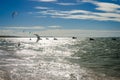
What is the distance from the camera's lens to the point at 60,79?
74.9 feet

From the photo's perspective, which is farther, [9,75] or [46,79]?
[9,75]

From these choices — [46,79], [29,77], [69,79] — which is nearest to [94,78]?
[69,79]

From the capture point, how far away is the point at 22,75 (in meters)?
24.7

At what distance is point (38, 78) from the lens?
23.2 meters

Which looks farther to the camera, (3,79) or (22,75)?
Result: (22,75)

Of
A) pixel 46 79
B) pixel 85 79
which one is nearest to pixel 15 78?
pixel 46 79

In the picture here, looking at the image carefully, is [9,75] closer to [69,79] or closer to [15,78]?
[15,78]

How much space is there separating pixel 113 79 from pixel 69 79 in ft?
15.9

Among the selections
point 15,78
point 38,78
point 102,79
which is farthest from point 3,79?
point 102,79

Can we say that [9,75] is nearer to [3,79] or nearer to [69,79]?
[3,79]

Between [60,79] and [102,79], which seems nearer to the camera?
[60,79]

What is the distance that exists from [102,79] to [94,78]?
0.82 m

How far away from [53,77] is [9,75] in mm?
4735

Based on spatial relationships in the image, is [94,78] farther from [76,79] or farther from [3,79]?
[3,79]
